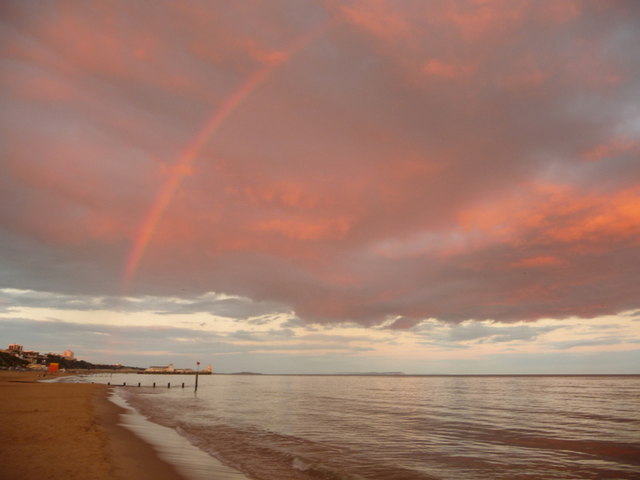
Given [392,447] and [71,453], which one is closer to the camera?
[71,453]

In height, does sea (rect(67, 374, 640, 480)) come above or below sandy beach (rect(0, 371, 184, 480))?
below

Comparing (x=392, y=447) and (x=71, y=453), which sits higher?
(x=71, y=453)

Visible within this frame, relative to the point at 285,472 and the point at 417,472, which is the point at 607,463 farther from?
the point at 285,472

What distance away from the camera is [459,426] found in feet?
114

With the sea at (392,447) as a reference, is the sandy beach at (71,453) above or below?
above

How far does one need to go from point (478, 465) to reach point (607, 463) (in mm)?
7287

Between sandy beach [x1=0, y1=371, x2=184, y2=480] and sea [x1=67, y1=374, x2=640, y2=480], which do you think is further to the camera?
sea [x1=67, y1=374, x2=640, y2=480]

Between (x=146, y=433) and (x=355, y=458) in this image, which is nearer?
(x=355, y=458)

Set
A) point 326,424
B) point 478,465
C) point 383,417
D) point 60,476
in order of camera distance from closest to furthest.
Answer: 1. point 60,476
2. point 478,465
3. point 326,424
4. point 383,417

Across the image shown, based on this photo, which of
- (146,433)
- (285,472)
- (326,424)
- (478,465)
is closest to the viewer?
(285,472)

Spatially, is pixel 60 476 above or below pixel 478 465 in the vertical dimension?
above

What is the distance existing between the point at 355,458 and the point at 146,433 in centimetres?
1384

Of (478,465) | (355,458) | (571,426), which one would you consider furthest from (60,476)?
(571,426)

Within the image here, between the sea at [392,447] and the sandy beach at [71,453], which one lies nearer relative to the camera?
the sandy beach at [71,453]
